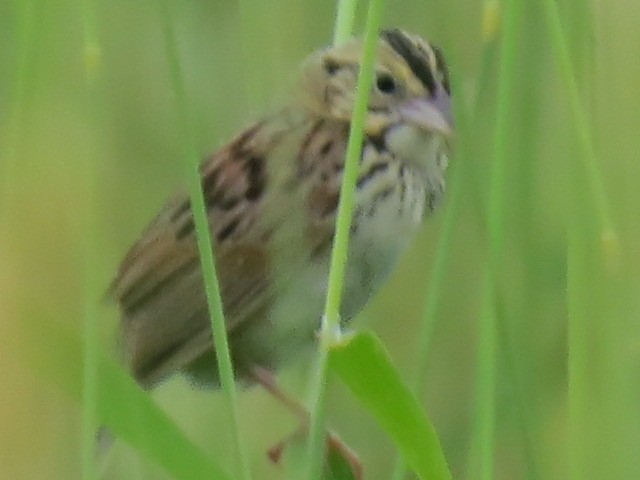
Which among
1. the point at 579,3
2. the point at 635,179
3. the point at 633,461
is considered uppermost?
the point at 579,3

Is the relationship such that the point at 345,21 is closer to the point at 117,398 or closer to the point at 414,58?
the point at 414,58

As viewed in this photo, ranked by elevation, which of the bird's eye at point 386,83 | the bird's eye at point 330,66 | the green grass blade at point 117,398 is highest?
the bird's eye at point 330,66

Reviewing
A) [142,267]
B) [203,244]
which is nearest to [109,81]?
[142,267]

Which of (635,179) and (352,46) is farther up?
(352,46)

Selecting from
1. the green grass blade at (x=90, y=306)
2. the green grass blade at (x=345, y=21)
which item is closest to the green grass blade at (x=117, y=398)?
the green grass blade at (x=90, y=306)

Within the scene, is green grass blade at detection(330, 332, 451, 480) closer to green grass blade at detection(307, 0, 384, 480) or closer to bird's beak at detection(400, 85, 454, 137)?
green grass blade at detection(307, 0, 384, 480)

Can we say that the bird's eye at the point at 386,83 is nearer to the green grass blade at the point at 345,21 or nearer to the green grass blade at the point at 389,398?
the green grass blade at the point at 345,21

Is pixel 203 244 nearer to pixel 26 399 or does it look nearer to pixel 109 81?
pixel 26 399
